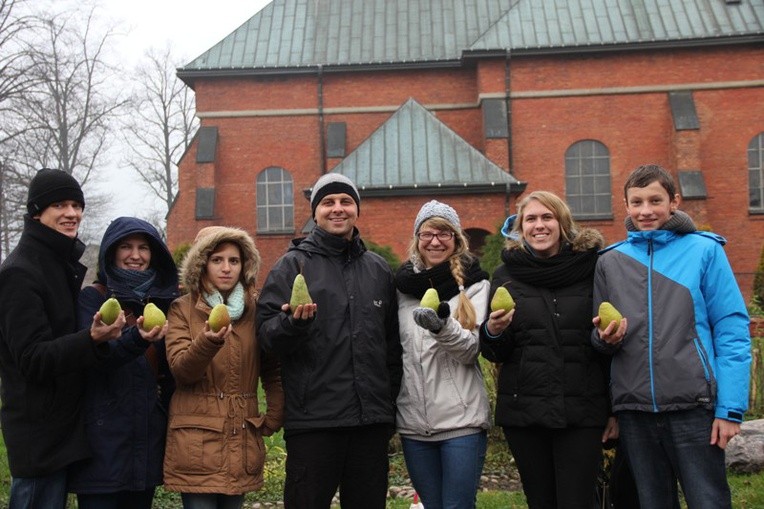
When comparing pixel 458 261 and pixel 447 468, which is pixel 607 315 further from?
pixel 447 468

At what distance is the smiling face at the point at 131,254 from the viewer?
405cm

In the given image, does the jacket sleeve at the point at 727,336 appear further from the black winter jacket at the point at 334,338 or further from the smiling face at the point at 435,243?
the black winter jacket at the point at 334,338

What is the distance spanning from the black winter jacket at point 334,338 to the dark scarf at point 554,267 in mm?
719

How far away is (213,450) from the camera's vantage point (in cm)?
383

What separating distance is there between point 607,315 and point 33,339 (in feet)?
8.73

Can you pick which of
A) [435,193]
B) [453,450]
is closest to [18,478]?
[453,450]

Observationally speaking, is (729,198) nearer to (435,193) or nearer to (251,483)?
(435,193)

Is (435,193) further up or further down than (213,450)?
further up

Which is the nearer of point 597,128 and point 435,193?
point 435,193

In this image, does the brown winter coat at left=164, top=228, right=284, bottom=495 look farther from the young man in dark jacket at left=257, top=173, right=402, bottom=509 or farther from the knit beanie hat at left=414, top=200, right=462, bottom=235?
the knit beanie hat at left=414, top=200, right=462, bottom=235

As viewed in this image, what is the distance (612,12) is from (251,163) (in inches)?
429

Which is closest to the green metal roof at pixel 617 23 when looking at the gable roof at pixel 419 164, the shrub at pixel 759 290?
the gable roof at pixel 419 164

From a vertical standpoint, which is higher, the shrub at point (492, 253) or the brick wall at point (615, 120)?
the brick wall at point (615, 120)

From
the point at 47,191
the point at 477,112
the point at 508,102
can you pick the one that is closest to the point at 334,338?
the point at 47,191
